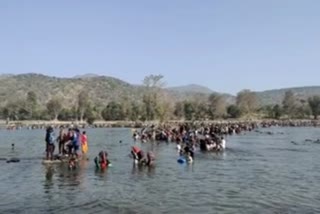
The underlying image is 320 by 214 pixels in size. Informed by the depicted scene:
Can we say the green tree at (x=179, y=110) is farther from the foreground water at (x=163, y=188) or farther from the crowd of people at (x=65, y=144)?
the crowd of people at (x=65, y=144)

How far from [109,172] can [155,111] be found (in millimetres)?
110163

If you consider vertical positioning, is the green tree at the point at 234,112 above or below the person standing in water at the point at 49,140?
above

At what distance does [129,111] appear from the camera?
178375mm

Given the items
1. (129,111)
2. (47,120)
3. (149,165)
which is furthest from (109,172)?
(47,120)

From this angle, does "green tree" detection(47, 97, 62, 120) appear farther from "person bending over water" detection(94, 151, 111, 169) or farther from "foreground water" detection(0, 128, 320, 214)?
"person bending over water" detection(94, 151, 111, 169)

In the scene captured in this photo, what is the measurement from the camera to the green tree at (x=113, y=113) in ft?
600

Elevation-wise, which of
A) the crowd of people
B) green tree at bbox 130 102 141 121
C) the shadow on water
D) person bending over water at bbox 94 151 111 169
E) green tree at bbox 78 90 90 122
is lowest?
the shadow on water

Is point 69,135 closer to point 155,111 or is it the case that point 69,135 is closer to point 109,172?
point 109,172

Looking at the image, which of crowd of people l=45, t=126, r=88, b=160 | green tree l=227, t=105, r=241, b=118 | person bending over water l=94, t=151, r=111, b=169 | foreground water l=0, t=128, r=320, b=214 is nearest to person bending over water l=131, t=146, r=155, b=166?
foreground water l=0, t=128, r=320, b=214

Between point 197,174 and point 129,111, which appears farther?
point 129,111

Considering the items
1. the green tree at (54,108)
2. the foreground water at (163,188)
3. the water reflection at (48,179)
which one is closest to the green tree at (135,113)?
the green tree at (54,108)

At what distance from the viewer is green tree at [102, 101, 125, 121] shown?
183m

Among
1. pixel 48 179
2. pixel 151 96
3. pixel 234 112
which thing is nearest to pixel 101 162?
pixel 48 179

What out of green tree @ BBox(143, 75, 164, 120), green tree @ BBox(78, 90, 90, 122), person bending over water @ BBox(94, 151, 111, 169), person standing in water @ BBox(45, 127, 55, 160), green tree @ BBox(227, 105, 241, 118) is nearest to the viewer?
person bending over water @ BBox(94, 151, 111, 169)
